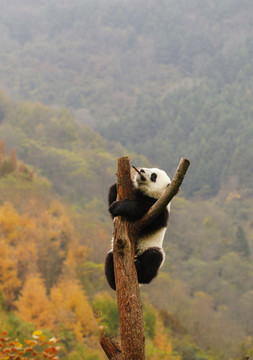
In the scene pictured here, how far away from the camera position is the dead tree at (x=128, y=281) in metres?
Result: 4.82

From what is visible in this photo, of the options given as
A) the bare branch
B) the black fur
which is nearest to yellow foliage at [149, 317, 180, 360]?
the black fur

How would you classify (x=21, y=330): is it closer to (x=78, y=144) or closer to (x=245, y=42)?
(x=78, y=144)

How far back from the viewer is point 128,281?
5020mm

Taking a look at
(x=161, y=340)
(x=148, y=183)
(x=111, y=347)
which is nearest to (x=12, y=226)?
(x=161, y=340)

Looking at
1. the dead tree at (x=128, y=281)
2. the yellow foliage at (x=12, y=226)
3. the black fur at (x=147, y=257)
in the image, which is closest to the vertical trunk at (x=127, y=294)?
the dead tree at (x=128, y=281)

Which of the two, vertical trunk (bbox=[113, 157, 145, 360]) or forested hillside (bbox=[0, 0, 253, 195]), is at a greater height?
forested hillside (bbox=[0, 0, 253, 195])

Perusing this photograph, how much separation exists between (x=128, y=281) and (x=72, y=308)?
3021 centimetres

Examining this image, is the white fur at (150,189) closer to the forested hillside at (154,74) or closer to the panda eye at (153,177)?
the panda eye at (153,177)

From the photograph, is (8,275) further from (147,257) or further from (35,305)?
(147,257)

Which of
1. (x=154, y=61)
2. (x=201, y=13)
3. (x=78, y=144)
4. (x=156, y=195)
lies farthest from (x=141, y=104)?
(x=156, y=195)

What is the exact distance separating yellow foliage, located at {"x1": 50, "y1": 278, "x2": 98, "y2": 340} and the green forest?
4.6 inches

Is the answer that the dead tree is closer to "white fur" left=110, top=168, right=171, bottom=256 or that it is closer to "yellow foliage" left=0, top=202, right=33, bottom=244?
"white fur" left=110, top=168, right=171, bottom=256

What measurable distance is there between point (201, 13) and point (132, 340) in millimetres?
207260

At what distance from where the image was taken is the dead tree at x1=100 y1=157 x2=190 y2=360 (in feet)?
15.8
